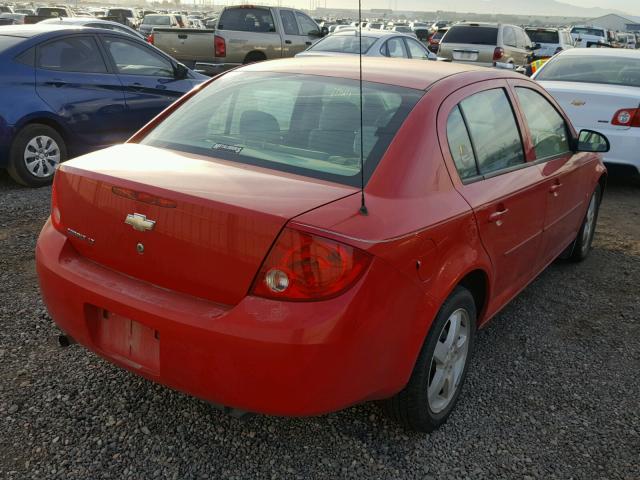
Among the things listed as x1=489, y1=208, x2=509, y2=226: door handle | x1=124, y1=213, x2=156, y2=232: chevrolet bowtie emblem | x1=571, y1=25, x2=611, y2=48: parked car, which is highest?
x1=124, y1=213, x2=156, y2=232: chevrolet bowtie emblem

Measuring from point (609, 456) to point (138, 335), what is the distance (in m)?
2.06

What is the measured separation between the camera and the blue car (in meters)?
6.24

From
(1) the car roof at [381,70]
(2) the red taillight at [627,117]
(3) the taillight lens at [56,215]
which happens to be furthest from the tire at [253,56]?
(3) the taillight lens at [56,215]

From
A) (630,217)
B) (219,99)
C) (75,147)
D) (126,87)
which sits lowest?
(630,217)

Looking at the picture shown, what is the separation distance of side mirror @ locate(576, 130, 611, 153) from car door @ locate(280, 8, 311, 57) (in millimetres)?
11638

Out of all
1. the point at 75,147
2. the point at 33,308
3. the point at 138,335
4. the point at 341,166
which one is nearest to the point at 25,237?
the point at 33,308

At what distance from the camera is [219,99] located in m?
3.34

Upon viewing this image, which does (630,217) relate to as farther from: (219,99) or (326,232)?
(326,232)

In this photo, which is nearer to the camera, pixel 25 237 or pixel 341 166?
pixel 341 166

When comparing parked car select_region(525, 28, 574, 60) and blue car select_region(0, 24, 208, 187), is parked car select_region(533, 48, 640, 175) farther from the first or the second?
parked car select_region(525, 28, 574, 60)

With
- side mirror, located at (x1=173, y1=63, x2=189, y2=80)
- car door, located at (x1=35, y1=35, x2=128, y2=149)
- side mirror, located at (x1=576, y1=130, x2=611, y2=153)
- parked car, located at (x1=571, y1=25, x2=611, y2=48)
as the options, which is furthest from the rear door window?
parked car, located at (x1=571, y1=25, x2=611, y2=48)

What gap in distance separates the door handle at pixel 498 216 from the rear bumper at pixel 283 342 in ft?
2.31

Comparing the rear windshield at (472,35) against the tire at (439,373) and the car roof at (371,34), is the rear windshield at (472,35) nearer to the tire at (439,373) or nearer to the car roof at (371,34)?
the car roof at (371,34)

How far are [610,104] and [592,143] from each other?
3093mm
